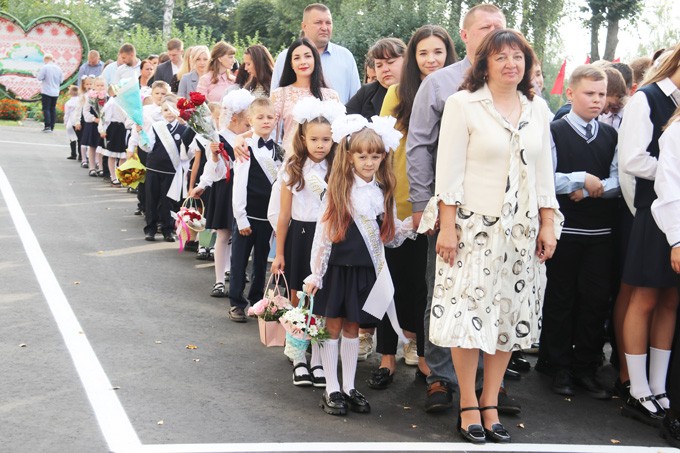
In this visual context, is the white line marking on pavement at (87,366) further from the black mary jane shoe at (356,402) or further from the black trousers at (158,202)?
the black trousers at (158,202)

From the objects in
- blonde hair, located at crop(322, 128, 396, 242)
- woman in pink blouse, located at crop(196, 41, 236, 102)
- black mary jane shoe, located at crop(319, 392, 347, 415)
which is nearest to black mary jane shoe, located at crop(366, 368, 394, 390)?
black mary jane shoe, located at crop(319, 392, 347, 415)

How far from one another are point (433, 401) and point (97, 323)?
3036 mm

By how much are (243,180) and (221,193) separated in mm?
1070

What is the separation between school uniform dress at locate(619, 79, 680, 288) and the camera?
6.02 metres

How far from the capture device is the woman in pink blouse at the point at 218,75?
37.8 feet

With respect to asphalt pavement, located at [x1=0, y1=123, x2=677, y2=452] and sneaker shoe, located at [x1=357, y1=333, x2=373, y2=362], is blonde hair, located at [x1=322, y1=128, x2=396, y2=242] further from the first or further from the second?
sneaker shoe, located at [x1=357, y1=333, x2=373, y2=362]

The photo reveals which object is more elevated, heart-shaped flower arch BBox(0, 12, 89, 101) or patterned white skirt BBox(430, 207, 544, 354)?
heart-shaped flower arch BBox(0, 12, 89, 101)

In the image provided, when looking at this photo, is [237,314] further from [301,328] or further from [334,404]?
[334,404]

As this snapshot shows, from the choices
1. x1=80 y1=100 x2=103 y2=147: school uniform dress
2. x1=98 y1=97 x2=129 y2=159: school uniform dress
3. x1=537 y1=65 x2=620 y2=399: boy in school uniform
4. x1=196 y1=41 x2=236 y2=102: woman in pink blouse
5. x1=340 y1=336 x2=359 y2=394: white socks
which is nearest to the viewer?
x1=340 y1=336 x2=359 y2=394: white socks

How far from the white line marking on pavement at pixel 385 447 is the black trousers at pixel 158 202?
6976 millimetres

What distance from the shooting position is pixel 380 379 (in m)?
6.55

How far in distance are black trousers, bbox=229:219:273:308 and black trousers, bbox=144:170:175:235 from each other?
12.5ft

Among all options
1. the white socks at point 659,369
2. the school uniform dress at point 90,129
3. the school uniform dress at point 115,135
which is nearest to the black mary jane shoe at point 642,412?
the white socks at point 659,369

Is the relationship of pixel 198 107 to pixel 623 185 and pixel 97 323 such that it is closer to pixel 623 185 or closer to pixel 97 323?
pixel 97 323
